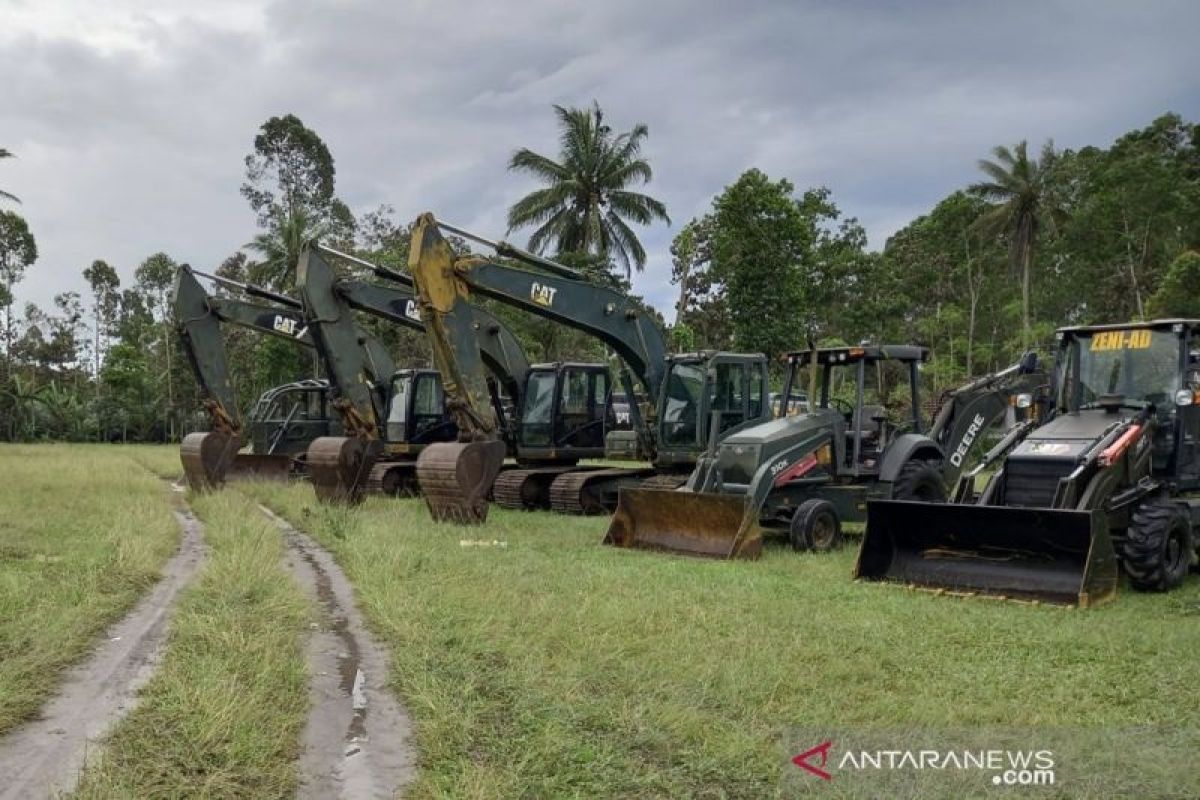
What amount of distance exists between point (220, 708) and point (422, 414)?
1466cm

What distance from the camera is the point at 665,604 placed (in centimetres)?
753

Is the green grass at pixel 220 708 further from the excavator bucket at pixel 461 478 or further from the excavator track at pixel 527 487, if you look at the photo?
the excavator track at pixel 527 487

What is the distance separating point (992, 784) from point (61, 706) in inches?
182

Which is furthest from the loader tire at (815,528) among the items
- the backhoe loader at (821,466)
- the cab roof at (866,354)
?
the cab roof at (866,354)

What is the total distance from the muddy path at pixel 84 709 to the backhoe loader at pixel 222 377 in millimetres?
10746

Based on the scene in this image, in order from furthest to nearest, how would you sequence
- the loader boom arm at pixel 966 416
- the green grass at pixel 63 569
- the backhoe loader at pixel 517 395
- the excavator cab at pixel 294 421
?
the excavator cab at pixel 294 421 < the backhoe loader at pixel 517 395 < the loader boom arm at pixel 966 416 < the green grass at pixel 63 569

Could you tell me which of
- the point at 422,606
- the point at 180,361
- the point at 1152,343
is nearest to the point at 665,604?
the point at 422,606

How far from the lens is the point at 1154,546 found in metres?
8.28

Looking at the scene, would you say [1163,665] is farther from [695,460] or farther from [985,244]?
[985,244]

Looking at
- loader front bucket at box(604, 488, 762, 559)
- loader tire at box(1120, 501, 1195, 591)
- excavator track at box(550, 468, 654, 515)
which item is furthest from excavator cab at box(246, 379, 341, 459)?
loader tire at box(1120, 501, 1195, 591)

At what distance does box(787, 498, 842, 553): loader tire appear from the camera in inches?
429

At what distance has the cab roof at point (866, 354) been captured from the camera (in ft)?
38.4

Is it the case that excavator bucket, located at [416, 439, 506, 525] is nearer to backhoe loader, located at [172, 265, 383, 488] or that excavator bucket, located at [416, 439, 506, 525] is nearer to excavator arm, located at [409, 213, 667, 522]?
excavator arm, located at [409, 213, 667, 522]

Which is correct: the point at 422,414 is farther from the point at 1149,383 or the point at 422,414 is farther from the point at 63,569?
the point at 1149,383
